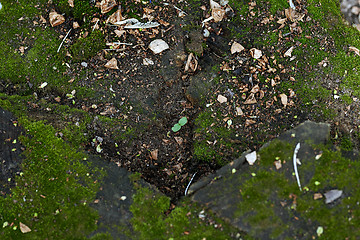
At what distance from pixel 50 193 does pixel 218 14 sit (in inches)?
107

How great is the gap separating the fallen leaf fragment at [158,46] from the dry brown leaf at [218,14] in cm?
67

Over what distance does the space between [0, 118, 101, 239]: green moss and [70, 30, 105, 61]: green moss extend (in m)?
1.00

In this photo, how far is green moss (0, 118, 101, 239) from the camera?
9.36 feet

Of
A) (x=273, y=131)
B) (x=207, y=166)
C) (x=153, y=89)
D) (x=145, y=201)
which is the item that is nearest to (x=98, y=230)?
(x=145, y=201)

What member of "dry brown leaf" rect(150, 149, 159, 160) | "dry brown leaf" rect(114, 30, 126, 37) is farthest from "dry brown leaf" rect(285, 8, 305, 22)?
"dry brown leaf" rect(150, 149, 159, 160)

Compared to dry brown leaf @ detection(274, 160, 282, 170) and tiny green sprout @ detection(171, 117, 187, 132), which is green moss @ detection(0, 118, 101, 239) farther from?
dry brown leaf @ detection(274, 160, 282, 170)

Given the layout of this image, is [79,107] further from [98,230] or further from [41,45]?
[98,230]

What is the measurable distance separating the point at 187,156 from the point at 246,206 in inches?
32.9

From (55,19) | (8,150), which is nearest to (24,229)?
(8,150)

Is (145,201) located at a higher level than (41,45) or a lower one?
lower

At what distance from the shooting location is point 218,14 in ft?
11.4

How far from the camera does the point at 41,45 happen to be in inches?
140

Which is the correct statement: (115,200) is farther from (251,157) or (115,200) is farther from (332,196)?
(332,196)

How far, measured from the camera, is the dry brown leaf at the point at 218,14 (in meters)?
3.47
